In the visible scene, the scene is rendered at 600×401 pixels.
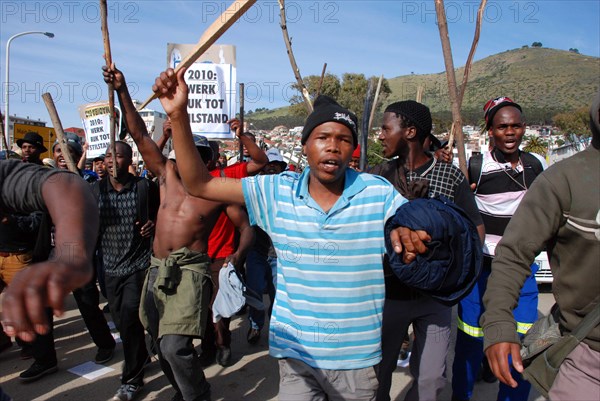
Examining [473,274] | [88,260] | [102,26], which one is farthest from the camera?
[102,26]

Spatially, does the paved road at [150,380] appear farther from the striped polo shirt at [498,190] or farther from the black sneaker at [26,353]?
the striped polo shirt at [498,190]

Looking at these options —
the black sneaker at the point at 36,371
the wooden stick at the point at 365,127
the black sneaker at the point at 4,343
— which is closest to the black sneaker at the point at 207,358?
the black sneaker at the point at 36,371

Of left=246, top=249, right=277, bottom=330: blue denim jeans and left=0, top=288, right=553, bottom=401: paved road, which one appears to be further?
left=246, top=249, right=277, bottom=330: blue denim jeans

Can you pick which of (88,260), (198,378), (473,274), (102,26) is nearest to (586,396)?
(473,274)

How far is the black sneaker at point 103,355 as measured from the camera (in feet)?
14.7

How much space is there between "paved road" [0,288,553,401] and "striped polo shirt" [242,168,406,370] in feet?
6.01

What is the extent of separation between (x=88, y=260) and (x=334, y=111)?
1.43 metres

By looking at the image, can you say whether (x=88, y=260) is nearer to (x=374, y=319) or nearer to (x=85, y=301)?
(x=374, y=319)

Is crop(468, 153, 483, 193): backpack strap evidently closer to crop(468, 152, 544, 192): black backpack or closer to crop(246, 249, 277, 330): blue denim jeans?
crop(468, 152, 544, 192): black backpack

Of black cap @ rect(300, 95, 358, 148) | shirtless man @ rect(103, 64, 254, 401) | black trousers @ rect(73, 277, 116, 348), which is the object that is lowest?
black trousers @ rect(73, 277, 116, 348)

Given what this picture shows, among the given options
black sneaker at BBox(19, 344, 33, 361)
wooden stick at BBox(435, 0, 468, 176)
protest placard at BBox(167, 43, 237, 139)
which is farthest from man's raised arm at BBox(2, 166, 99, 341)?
protest placard at BBox(167, 43, 237, 139)

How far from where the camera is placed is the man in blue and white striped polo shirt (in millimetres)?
2150

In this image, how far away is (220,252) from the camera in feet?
15.6

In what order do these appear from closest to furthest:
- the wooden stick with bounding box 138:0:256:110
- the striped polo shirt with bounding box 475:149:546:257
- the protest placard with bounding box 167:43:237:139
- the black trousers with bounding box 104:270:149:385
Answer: the wooden stick with bounding box 138:0:256:110 → the striped polo shirt with bounding box 475:149:546:257 → the black trousers with bounding box 104:270:149:385 → the protest placard with bounding box 167:43:237:139
